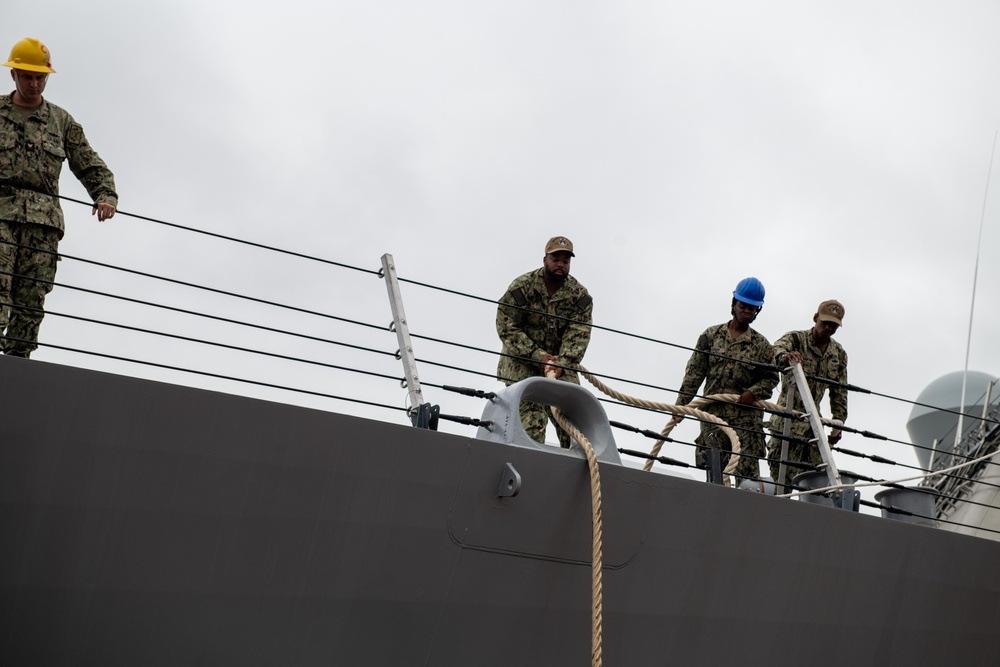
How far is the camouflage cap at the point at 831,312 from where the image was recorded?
5.58m

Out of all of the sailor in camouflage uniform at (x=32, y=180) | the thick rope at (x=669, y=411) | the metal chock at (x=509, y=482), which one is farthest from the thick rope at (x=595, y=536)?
the sailor in camouflage uniform at (x=32, y=180)

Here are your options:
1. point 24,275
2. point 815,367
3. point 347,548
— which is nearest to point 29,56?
point 24,275

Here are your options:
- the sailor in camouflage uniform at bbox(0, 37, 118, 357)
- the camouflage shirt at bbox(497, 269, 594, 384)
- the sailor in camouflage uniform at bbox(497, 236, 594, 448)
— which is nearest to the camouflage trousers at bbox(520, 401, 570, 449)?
the sailor in camouflage uniform at bbox(497, 236, 594, 448)

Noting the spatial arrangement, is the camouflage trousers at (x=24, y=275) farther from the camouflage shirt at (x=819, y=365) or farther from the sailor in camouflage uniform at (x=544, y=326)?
the camouflage shirt at (x=819, y=365)

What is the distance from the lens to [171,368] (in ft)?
10.7

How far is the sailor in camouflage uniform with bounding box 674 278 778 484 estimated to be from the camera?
5.38m

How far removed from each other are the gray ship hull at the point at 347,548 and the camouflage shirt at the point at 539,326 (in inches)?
38.6

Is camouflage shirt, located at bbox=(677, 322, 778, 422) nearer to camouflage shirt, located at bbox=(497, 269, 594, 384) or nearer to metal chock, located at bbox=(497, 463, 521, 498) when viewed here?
camouflage shirt, located at bbox=(497, 269, 594, 384)

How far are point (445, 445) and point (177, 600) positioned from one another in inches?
38.2

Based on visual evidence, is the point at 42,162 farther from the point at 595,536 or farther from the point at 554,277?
the point at 595,536

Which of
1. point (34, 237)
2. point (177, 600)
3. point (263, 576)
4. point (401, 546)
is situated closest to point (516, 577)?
point (401, 546)

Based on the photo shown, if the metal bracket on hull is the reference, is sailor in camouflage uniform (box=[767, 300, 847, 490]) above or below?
above

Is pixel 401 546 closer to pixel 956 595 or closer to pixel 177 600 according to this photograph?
pixel 177 600

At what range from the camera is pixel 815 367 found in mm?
5668
